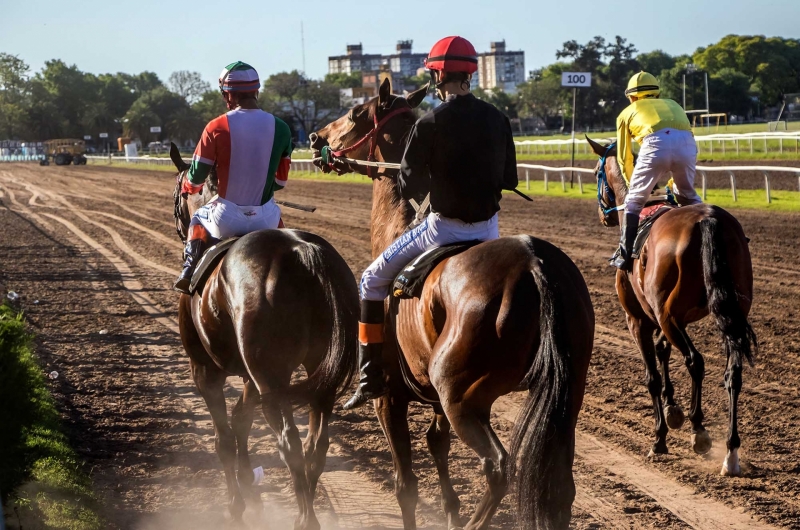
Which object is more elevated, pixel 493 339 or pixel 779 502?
pixel 493 339

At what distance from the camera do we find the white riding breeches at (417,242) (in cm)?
409

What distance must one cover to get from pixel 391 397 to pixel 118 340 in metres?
5.49

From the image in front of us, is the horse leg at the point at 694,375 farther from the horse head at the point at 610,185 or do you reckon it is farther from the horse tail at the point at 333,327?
the horse tail at the point at 333,327

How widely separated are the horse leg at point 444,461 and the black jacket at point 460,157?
3.65 feet

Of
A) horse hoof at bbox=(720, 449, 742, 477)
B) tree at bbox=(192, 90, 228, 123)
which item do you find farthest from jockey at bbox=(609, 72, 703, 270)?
tree at bbox=(192, 90, 228, 123)

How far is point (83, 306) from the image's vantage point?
36.1 ft

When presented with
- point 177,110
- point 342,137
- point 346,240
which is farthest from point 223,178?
point 177,110

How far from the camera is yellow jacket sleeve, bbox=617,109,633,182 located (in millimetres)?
6578

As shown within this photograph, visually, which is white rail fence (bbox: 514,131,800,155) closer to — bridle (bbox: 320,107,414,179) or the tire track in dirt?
bridle (bbox: 320,107,414,179)

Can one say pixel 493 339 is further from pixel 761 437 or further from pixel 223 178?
pixel 761 437

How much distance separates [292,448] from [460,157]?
170 centimetres

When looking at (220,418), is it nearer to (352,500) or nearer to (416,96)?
(352,500)

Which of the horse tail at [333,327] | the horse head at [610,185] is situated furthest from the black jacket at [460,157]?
the horse head at [610,185]

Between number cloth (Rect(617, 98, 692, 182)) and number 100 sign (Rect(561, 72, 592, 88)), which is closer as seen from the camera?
number cloth (Rect(617, 98, 692, 182))
